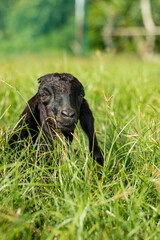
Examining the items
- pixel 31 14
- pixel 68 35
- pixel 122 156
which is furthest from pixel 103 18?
pixel 122 156

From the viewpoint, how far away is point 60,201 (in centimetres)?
181

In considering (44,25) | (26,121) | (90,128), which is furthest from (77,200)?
(44,25)

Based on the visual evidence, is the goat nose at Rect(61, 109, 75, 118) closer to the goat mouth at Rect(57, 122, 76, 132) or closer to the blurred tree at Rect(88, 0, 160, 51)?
the goat mouth at Rect(57, 122, 76, 132)

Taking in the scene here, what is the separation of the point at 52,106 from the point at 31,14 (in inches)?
384

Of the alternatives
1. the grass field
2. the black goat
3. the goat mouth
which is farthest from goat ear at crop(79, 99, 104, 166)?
the goat mouth

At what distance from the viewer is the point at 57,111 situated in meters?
1.93

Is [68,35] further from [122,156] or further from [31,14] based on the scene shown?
[122,156]

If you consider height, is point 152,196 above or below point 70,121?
below

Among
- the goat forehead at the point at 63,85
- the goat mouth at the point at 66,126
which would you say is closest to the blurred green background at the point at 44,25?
the goat forehead at the point at 63,85

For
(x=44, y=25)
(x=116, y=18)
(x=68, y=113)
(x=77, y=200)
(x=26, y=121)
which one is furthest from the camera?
(x=116, y=18)

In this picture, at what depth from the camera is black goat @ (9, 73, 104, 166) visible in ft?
6.27

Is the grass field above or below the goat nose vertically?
below

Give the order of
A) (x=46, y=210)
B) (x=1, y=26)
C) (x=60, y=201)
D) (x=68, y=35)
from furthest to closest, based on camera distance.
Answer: (x=68, y=35), (x=1, y=26), (x=60, y=201), (x=46, y=210)

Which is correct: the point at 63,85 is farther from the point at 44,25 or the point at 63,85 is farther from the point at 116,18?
the point at 116,18
